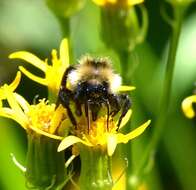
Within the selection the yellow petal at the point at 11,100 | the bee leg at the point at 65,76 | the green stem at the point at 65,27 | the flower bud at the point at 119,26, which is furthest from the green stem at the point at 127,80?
the yellow petal at the point at 11,100

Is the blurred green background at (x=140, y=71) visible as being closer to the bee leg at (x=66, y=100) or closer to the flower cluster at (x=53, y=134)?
the flower cluster at (x=53, y=134)

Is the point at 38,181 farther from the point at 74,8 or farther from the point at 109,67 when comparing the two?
the point at 74,8

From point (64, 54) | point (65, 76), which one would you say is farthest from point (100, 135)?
point (64, 54)

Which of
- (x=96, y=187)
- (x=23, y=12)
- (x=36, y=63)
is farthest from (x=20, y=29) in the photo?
(x=96, y=187)

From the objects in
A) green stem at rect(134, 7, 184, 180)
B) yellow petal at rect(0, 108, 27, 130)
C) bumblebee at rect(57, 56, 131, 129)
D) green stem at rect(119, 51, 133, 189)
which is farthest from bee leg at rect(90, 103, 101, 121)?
green stem at rect(134, 7, 184, 180)

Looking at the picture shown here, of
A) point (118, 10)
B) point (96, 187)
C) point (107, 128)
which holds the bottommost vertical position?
point (96, 187)

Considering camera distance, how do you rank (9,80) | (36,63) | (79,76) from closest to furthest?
(79,76) < (36,63) < (9,80)
